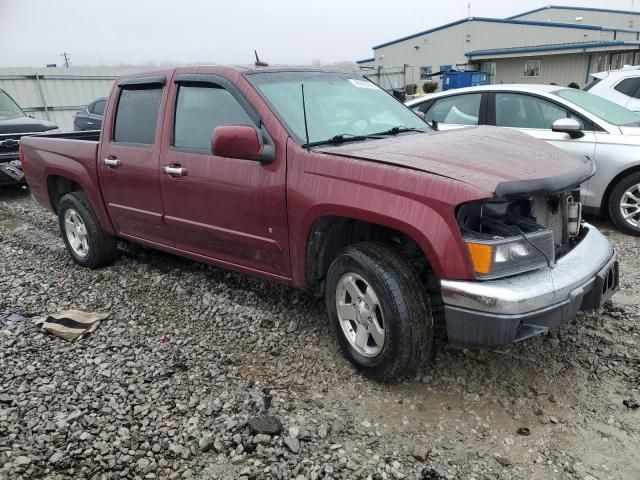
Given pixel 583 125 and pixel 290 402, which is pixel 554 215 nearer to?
pixel 290 402

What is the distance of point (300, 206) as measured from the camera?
304 cm

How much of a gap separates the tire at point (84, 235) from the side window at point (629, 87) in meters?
8.65

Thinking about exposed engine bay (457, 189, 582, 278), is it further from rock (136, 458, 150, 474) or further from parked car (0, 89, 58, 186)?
parked car (0, 89, 58, 186)

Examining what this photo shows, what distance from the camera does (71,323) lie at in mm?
3887

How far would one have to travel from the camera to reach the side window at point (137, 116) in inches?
160

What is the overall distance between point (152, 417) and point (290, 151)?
5.58 ft

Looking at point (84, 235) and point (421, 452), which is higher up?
point (84, 235)

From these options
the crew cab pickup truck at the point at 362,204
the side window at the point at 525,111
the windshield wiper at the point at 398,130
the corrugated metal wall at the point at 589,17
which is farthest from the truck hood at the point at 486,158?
the corrugated metal wall at the point at 589,17

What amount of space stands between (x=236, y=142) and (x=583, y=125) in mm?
4305

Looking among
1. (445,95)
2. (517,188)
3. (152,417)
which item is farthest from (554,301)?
(445,95)

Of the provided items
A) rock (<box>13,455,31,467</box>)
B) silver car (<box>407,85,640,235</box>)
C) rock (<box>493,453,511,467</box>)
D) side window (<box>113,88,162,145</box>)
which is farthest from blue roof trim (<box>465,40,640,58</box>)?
rock (<box>13,455,31,467</box>)

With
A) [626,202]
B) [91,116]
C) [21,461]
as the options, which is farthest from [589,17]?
[21,461]

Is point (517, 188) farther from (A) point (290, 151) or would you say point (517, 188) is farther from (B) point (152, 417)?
(B) point (152, 417)

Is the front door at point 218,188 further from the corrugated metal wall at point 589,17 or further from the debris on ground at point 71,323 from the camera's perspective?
the corrugated metal wall at point 589,17
